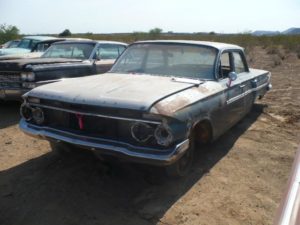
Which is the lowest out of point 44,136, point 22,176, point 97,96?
point 22,176

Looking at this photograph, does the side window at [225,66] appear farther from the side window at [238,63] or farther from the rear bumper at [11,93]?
the rear bumper at [11,93]

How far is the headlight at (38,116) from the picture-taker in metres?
4.01

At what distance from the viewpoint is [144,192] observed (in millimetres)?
3729

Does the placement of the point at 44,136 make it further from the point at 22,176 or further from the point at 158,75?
the point at 158,75

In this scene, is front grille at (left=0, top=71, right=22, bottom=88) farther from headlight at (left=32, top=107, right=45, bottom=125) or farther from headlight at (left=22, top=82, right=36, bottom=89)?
headlight at (left=32, top=107, right=45, bottom=125)

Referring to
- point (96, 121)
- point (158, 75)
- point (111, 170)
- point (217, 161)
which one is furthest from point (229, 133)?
point (96, 121)

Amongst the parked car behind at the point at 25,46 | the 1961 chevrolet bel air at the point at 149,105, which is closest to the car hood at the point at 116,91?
the 1961 chevrolet bel air at the point at 149,105

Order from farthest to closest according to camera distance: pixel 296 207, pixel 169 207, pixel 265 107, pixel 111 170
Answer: pixel 265 107, pixel 111 170, pixel 169 207, pixel 296 207

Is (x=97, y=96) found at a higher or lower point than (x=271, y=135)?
higher

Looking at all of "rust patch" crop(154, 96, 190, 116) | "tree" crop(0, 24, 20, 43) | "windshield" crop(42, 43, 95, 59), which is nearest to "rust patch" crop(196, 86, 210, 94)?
"rust patch" crop(154, 96, 190, 116)

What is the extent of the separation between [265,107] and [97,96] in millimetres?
4664

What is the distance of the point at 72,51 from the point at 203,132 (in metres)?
4.45

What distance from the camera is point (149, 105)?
10.8 ft

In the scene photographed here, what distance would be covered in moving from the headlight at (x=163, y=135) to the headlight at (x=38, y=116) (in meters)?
1.42
